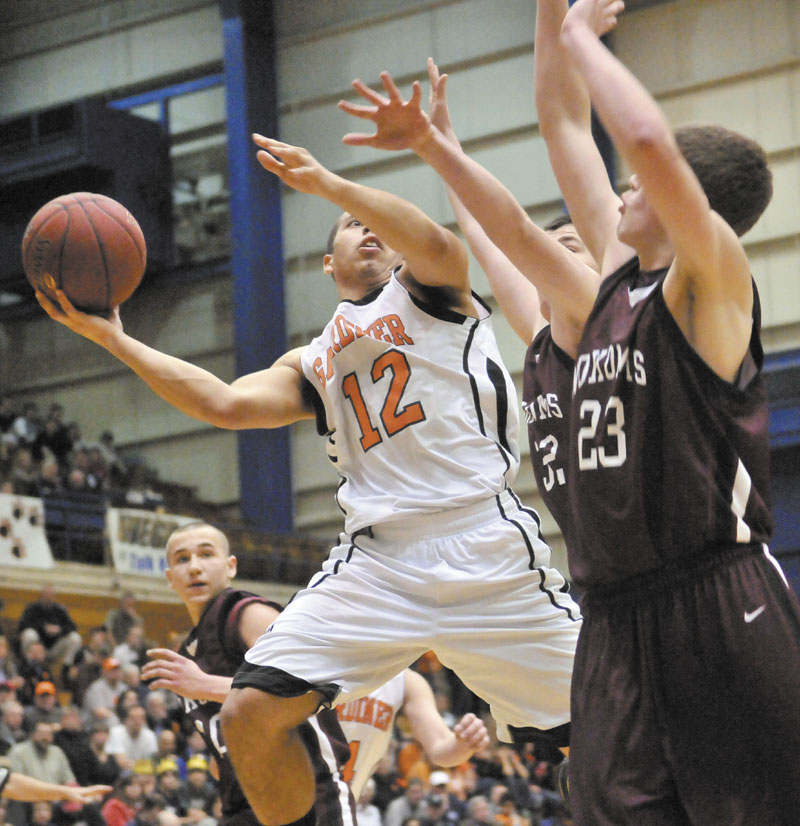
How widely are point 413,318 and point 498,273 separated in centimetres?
45

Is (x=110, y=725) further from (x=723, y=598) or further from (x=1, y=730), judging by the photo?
(x=723, y=598)

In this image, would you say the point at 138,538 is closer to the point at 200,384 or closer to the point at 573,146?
the point at 200,384

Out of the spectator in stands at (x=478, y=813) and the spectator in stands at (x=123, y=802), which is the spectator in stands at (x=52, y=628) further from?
the spectator in stands at (x=478, y=813)

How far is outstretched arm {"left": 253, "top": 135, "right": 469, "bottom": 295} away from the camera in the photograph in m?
3.83

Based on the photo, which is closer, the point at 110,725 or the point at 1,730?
the point at 1,730

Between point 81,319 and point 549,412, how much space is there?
188 cm

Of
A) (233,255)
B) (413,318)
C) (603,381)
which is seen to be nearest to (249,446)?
(233,255)

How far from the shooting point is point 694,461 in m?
2.62

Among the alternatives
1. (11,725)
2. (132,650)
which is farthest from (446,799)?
(132,650)

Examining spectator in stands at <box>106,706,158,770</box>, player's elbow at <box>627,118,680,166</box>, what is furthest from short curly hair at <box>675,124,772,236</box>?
spectator in stands at <box>106,706,158,770</box>

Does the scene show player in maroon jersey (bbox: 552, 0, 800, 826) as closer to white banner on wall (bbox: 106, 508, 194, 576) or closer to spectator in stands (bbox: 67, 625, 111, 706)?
spectator in stands (bbox: 67, 625, 111, 706)

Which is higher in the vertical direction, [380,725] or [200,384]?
[200,384]

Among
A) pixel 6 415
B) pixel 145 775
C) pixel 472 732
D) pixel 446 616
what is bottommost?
pixel 145 775

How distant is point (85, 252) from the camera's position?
4.48 metres
